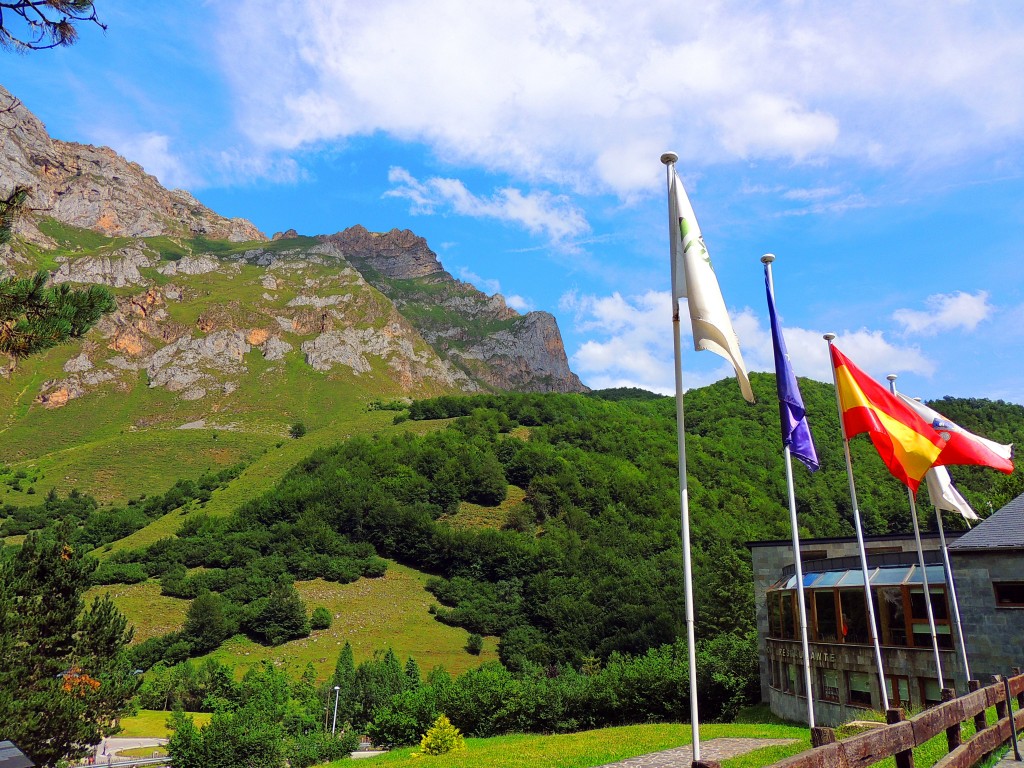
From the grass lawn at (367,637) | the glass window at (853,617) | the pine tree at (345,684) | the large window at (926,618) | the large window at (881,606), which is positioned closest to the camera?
the large window at (926,618)

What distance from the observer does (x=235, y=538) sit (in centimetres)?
10619

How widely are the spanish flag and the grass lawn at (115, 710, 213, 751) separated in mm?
55517

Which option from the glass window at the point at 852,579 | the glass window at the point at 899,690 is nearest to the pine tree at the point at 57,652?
the glass window at the point at 852,579

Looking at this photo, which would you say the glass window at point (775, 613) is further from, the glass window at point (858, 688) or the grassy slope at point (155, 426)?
the grassy slope at point (155, 426)

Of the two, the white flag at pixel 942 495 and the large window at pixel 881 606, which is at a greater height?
the white flag at pixel 942 495

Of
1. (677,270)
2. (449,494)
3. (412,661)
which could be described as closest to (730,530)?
(449,494)

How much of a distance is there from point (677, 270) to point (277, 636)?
283 feet

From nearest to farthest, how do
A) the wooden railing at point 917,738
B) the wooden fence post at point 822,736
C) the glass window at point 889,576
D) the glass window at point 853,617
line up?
the wooden railing at point 917,738 → the wooden fence post at point 822,736 → the glass window at point 889,576 → the glass window at point 853,617

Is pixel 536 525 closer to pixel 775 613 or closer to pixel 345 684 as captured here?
pixel 345 684

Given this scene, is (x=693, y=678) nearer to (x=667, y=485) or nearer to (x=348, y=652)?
(x=348, y=652)

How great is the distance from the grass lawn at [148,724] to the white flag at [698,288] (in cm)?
5785

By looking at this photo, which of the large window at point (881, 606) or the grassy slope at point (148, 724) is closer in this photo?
the large window at point (881, 606)

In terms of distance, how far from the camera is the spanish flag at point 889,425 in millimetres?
14641

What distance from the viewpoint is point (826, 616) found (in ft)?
93.9
